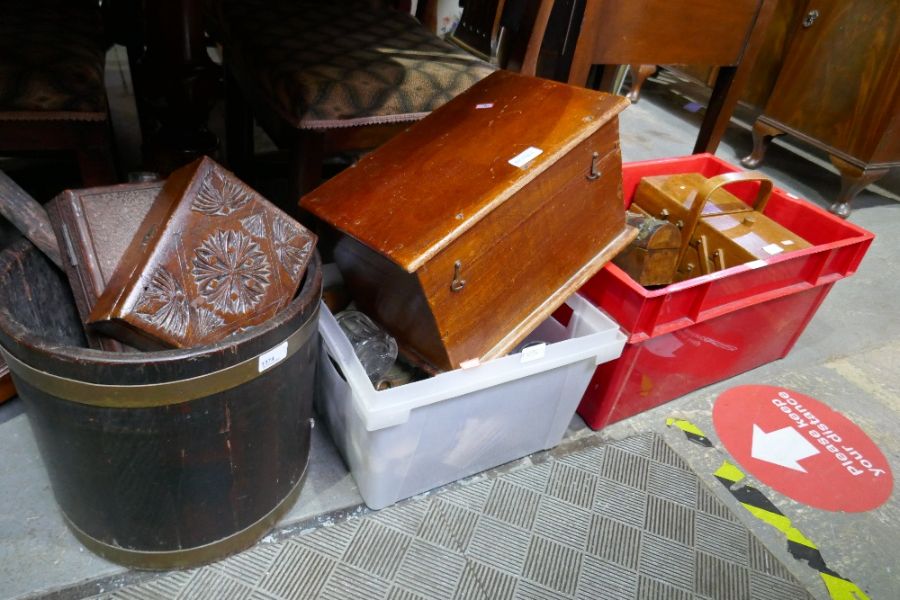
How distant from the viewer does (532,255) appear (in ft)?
4.08

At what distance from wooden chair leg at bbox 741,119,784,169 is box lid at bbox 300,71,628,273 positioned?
7.46 ft

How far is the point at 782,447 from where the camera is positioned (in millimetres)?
1617

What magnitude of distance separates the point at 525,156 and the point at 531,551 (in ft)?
2.60

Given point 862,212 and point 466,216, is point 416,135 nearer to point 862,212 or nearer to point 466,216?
point 466,216

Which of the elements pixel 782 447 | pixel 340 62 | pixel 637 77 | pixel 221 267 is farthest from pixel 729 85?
pixel 637 77

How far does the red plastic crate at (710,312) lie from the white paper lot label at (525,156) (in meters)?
0.37

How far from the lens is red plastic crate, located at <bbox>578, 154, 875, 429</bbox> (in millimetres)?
1414

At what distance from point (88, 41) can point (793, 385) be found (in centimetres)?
210

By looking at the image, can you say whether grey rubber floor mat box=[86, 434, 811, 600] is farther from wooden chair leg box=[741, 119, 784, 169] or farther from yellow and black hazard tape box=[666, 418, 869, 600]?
wooden chair leg box=[741, 119, 784, 169]

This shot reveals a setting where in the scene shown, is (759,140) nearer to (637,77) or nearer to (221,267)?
(637,77)

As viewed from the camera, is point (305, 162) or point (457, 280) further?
point (305, 162)

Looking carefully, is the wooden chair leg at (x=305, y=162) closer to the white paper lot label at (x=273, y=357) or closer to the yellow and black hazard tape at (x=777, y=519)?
the white paper lot label at (x=273, y=357)

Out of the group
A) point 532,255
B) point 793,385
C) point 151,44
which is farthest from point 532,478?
point 151,44

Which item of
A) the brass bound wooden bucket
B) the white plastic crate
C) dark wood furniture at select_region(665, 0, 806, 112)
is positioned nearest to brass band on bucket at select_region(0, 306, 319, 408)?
the brass bound wooden bucket
